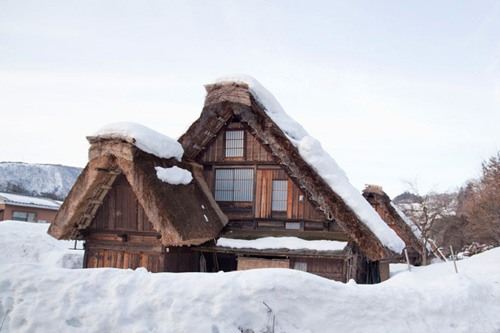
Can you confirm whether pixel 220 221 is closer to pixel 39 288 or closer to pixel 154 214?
pixel 154 214

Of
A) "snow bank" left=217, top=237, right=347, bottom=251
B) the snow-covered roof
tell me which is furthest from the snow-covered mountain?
"snow bank" left=217, top=237, right=347, bottom=251

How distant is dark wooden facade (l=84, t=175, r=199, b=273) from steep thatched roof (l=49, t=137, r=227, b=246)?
0.31m

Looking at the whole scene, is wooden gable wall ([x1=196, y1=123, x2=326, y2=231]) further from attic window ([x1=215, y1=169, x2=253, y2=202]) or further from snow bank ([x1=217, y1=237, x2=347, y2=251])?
snow bank ([x1=217, y1=237, x2=347, y2=251])

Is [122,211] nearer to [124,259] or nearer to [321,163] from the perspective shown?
[124,259]

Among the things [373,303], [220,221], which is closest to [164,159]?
[220,221]

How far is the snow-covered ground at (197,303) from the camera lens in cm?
524

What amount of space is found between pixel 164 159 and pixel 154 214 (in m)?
1.87

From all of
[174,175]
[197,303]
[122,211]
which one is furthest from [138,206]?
[197,303]

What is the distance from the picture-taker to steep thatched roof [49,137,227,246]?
9.58m

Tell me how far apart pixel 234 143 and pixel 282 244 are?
3498 mm

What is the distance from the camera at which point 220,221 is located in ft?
37.6

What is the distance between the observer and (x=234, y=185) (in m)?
12.0

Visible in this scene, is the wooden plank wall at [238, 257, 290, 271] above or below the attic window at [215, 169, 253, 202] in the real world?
below

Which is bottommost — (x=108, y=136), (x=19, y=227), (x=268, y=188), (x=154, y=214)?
(x=19, y=227)
